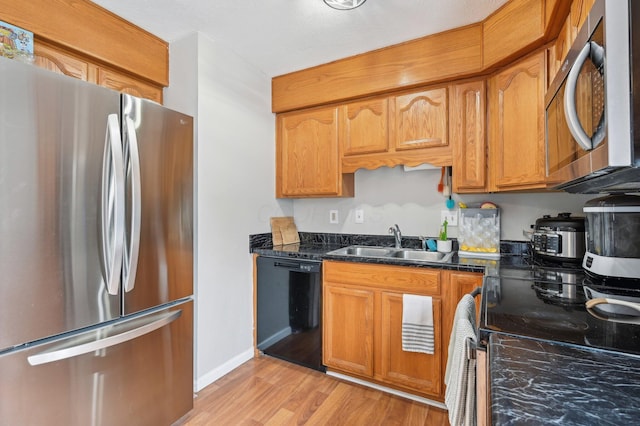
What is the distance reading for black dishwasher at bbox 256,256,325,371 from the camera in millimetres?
2252

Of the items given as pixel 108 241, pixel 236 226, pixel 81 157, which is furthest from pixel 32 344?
pixel 236 226

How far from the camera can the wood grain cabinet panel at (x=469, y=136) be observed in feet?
6.49

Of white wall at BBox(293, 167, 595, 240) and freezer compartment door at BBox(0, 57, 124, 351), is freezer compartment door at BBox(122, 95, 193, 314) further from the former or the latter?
white wall at BBox(293, 167, 595, 240)

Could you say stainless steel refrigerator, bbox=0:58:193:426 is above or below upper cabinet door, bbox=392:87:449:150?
below

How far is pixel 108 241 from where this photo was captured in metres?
1.33

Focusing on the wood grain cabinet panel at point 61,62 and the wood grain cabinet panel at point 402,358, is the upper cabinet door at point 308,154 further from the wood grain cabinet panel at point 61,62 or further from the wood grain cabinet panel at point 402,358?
the wood grain cabinet panel at point 61,62

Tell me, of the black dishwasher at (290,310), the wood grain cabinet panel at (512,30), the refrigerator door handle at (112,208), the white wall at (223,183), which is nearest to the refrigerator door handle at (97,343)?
the refrigerator door handle at (112,208)

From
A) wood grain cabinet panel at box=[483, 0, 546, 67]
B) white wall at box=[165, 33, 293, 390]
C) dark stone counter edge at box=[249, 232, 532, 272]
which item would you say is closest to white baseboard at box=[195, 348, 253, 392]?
white wall at box=[165, 33, 293, 390]

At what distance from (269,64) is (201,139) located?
34.8 inches

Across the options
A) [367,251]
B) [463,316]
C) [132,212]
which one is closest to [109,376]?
[132,212]

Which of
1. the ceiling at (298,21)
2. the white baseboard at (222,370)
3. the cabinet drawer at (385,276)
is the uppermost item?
the ceiling at (298,21)

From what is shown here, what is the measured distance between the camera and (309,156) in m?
2.61

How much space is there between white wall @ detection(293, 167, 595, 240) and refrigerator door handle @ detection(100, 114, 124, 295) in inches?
68.7

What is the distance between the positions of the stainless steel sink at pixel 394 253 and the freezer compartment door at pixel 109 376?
1.14 m
